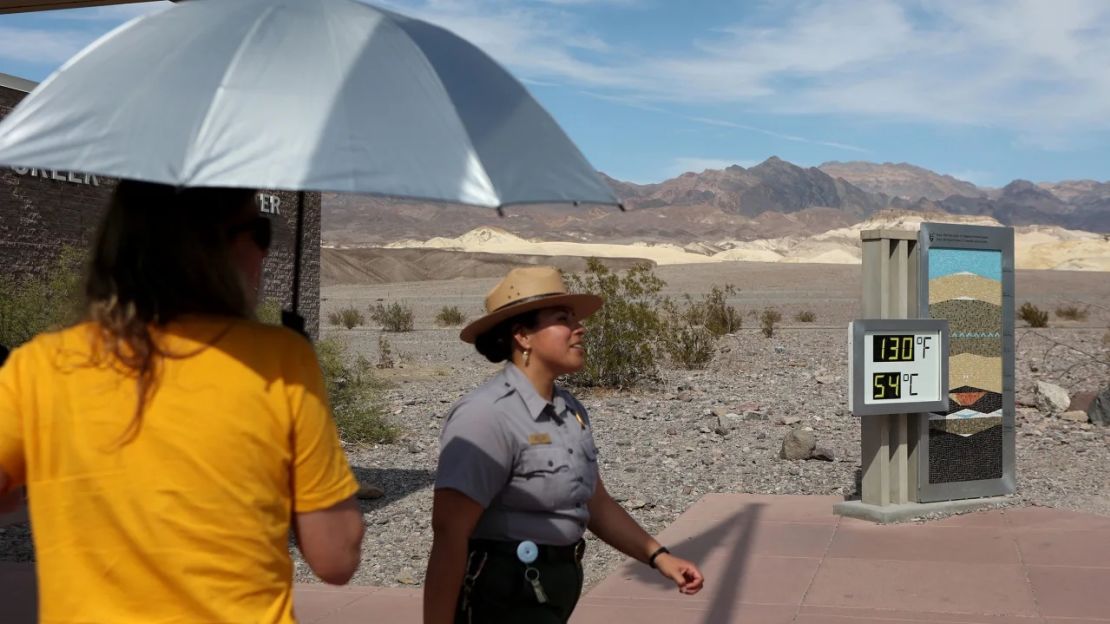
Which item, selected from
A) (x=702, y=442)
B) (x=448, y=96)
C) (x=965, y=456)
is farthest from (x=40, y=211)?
(x=448, y=96)

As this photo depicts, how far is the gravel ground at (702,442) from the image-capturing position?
878cm

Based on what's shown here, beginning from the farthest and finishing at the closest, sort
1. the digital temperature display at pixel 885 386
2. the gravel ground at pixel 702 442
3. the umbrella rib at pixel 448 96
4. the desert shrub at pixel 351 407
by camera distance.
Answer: the desert shrub at pixel 351 407 → the gravel ground at pixel 702 442 → the digital temperature display at pixel 885 386 → the umbrella rib at pixel 448 96

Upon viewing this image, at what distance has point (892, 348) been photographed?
8.59 meters

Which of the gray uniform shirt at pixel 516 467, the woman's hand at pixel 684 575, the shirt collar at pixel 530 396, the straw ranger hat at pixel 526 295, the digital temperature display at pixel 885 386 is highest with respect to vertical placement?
the straw ranger hat at pixel 526 295

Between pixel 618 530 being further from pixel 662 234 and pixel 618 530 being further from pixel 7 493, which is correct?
pixel 662 234

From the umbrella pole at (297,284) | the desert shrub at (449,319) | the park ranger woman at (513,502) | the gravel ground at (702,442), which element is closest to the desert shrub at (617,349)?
the gravel ground at (702,442)

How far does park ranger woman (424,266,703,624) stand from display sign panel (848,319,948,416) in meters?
5.18

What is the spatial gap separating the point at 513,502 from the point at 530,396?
0.27m

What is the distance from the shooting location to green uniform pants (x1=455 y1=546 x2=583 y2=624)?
10.3 feet

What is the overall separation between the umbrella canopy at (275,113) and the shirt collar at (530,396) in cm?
97

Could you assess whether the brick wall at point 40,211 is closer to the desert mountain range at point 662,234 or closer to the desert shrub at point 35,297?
the desert shrub at point 35,297

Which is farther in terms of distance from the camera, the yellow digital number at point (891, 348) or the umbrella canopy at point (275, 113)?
the yellow digital number at point (891, 348)

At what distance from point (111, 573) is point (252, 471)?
247 millimetres

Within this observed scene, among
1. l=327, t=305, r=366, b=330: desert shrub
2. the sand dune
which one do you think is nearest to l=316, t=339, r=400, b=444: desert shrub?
l=327, t=305, r=366, b=330: desert shrub
